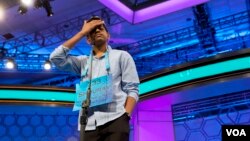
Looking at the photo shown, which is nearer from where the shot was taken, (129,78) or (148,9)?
(129,78)

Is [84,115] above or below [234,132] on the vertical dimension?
below

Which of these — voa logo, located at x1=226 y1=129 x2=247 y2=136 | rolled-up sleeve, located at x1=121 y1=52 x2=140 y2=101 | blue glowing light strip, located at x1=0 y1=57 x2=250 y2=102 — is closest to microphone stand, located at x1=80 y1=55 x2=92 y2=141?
rolled-up sleeve, located at x1=121 y1=52 x2=140 y2=101

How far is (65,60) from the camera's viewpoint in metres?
1.57

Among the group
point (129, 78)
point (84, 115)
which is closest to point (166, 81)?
point (129, 78)

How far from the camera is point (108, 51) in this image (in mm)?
1563

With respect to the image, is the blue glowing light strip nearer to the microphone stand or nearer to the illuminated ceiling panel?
the microphone stand

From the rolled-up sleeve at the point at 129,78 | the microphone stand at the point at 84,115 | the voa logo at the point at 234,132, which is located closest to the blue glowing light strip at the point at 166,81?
the voa logo at the point at 234,132

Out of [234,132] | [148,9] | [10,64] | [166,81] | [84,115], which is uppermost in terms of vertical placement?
[148,9]

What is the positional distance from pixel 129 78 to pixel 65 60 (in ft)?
1.10

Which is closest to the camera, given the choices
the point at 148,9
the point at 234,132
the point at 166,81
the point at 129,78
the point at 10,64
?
the point at 129,78

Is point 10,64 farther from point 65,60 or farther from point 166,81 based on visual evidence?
point 65,60

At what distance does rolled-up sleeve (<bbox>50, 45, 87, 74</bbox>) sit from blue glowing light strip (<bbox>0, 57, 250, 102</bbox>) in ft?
7.08

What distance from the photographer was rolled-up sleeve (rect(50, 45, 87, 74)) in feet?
5.06

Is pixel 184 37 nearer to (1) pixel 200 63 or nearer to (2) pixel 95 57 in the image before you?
(1) pixel 200 63
